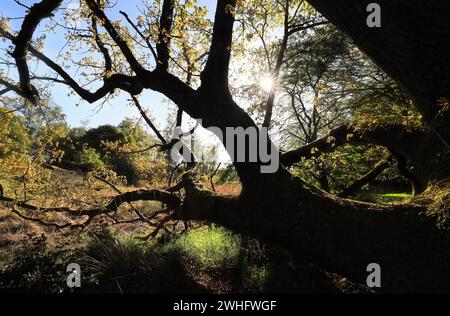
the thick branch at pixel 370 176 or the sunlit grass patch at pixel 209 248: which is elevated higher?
the thick branch at pixel 370 176

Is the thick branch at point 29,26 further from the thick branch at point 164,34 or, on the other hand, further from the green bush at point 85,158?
the green bush at point 85,158

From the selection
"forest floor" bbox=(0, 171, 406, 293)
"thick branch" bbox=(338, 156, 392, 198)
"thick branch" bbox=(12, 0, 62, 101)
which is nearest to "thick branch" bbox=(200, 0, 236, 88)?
"thick branch" bbox=(12, 0, 62, 101)

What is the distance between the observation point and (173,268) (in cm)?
502

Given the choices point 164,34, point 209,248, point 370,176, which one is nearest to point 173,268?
point 209,248

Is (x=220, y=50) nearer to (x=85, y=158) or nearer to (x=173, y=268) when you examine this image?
(x=173, y=268)

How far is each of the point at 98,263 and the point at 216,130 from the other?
3.19 metres

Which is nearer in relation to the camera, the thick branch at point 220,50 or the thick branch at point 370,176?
the thick branch at point 220,50

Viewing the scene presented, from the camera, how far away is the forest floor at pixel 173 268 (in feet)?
14.4

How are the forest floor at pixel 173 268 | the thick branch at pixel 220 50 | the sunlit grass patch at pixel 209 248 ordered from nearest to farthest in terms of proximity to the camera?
the thick branch at pixel 220 50 → the forest floor at pixel 173 268 → the sunlit grass patch at pixel 209 248

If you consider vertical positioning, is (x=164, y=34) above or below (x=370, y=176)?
above

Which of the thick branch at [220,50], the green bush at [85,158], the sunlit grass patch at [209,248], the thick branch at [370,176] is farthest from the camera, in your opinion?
the green bush at [85,158]

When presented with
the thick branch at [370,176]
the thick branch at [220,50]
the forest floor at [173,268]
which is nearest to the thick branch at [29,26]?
the thick branch at [220,50]
